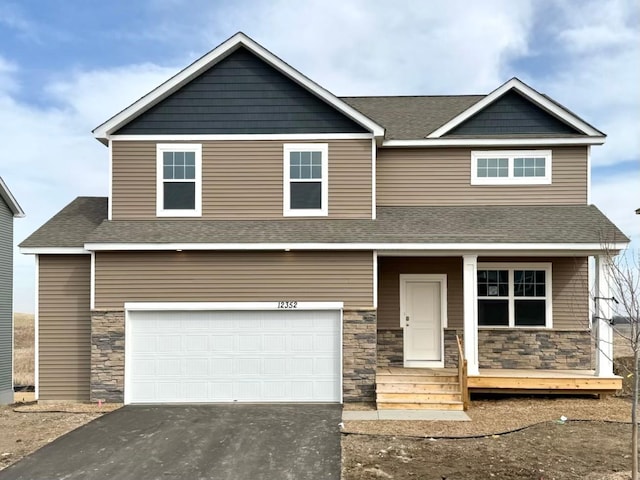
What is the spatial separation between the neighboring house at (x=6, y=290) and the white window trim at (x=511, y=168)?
42.4 feet

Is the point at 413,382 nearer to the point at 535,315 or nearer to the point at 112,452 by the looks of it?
the point at 535,315

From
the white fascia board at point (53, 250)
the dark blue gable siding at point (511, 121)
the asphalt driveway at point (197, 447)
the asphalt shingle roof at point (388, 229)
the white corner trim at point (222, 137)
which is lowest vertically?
the asphalt driveway at point (197, 447)

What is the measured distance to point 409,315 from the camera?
1316cm

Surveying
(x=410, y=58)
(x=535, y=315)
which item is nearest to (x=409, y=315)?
(x=535, y=315)

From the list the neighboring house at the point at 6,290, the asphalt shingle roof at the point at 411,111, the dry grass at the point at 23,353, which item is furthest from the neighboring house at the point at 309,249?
the dry grass at the point at 23,353

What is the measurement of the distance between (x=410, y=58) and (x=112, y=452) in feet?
49.4

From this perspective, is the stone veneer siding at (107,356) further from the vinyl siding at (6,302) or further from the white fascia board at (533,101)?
the white fascia board at (533,101)

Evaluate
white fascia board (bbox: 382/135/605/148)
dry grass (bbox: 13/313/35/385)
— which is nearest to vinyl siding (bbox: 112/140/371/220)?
white fascia board (bbox: 382/135/605/148)

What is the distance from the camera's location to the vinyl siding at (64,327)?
12242 mm

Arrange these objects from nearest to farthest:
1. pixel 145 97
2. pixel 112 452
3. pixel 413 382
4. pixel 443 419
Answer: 1. pixel 112 452
2. pixel 443 419
3. pixel 413 382
4. pixel 145 97

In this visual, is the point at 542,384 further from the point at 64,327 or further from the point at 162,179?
the point at 64,327

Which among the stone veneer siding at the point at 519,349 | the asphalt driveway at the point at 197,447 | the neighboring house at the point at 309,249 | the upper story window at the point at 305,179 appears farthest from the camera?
the stone veneer siding at the point at 519,349

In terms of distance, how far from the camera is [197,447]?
28.0 ft

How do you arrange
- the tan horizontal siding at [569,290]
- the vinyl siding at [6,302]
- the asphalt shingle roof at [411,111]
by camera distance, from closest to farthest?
the tan horizontal siding at [569,290]
the asphalt shingle roof at [411,111]
the vinyl siding at [6,302]
